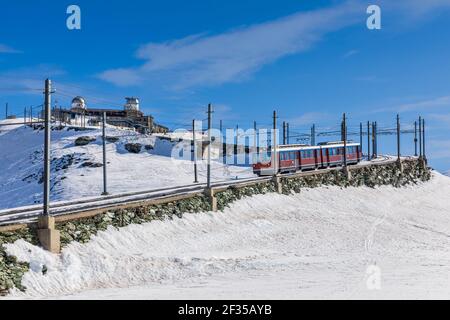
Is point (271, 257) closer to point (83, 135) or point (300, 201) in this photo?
point (300, 201)

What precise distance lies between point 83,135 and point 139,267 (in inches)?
2069

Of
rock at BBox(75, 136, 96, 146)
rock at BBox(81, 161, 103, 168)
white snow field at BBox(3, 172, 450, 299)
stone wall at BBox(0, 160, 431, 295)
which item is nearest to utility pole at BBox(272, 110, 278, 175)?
stone wall at BBox(0, 160, 431, 295)

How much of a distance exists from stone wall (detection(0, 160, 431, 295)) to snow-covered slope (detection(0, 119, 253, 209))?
36.9 ft

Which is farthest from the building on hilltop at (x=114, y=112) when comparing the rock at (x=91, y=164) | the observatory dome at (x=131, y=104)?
the rock at (x=91, y=164)

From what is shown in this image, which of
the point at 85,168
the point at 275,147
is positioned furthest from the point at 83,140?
the point at 275,147

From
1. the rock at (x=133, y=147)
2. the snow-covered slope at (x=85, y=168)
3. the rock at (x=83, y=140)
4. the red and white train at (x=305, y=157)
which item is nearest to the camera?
the red and white train at (x=305, y=157)

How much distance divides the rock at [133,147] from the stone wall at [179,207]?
26.7 meters

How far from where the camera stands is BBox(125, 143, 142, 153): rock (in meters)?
64.9

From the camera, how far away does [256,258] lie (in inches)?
904

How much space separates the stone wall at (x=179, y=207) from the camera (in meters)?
17.1

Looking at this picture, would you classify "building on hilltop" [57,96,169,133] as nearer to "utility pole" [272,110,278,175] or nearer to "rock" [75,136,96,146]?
"rock" [75,136,96,146]

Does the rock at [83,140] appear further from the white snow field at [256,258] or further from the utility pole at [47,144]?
the utility pole at [47,144]
